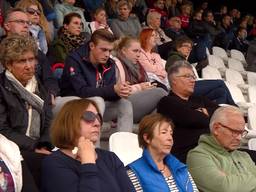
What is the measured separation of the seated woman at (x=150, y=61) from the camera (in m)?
5.57

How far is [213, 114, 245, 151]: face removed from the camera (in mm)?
3355

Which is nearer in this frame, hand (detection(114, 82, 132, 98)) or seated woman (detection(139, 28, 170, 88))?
hand (detection(114, 82, 132, 98))

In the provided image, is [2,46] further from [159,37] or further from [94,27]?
[159,37]

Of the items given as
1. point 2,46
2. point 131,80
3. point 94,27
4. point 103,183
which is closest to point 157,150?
point 103,183

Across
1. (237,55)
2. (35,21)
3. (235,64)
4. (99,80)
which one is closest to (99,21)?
(35,21)

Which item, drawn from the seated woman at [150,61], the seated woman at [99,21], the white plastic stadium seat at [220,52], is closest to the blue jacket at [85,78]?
the seated woman at [150,61]

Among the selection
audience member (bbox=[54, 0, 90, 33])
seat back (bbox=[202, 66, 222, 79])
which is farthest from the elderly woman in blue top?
seat back (bbox=[202, 66, 222, 79])

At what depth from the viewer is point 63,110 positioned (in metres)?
2.60

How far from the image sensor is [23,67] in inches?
130

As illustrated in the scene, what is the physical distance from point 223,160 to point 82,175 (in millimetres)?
1172

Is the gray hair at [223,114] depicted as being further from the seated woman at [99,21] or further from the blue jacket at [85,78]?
the seated woman at [99,21]

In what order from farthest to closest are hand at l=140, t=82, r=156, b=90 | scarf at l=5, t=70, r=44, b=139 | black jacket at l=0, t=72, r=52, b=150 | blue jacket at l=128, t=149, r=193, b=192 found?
hand at l=140, t=82, r=156, b=90, scarf at l=5, t=70, r=44, b=139, black jacket at l=0, t=72, r=52, b=150, blue jacket at l=128, t=149, r=193, b=192

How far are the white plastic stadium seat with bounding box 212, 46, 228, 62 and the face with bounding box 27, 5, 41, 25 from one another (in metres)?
4.88

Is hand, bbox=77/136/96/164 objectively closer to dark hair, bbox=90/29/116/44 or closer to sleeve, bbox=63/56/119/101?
sleeve, bbox=63/56/119/101
